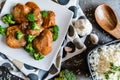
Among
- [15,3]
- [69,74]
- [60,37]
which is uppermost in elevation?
[15,3]

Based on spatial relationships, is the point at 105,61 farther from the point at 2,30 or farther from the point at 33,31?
the point at 2,30

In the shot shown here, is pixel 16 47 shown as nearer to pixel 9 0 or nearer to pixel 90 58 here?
pixel 9 0

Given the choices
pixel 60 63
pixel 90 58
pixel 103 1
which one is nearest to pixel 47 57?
pixel 60 63

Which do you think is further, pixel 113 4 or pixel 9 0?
pixel 113 4

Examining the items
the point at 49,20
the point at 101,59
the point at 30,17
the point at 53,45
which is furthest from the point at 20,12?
the point at 101,59

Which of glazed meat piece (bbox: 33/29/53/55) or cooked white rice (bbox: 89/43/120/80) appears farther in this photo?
cooked white rice (bbox: 89/43/120/80)

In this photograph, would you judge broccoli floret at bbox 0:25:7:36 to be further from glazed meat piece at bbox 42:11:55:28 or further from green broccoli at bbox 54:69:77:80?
green broccoli at bbox 54:69:77:80

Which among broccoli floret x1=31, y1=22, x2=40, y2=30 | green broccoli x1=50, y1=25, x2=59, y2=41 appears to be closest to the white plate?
green broccoli x1=50, y1=25, x2=59, y2=41
